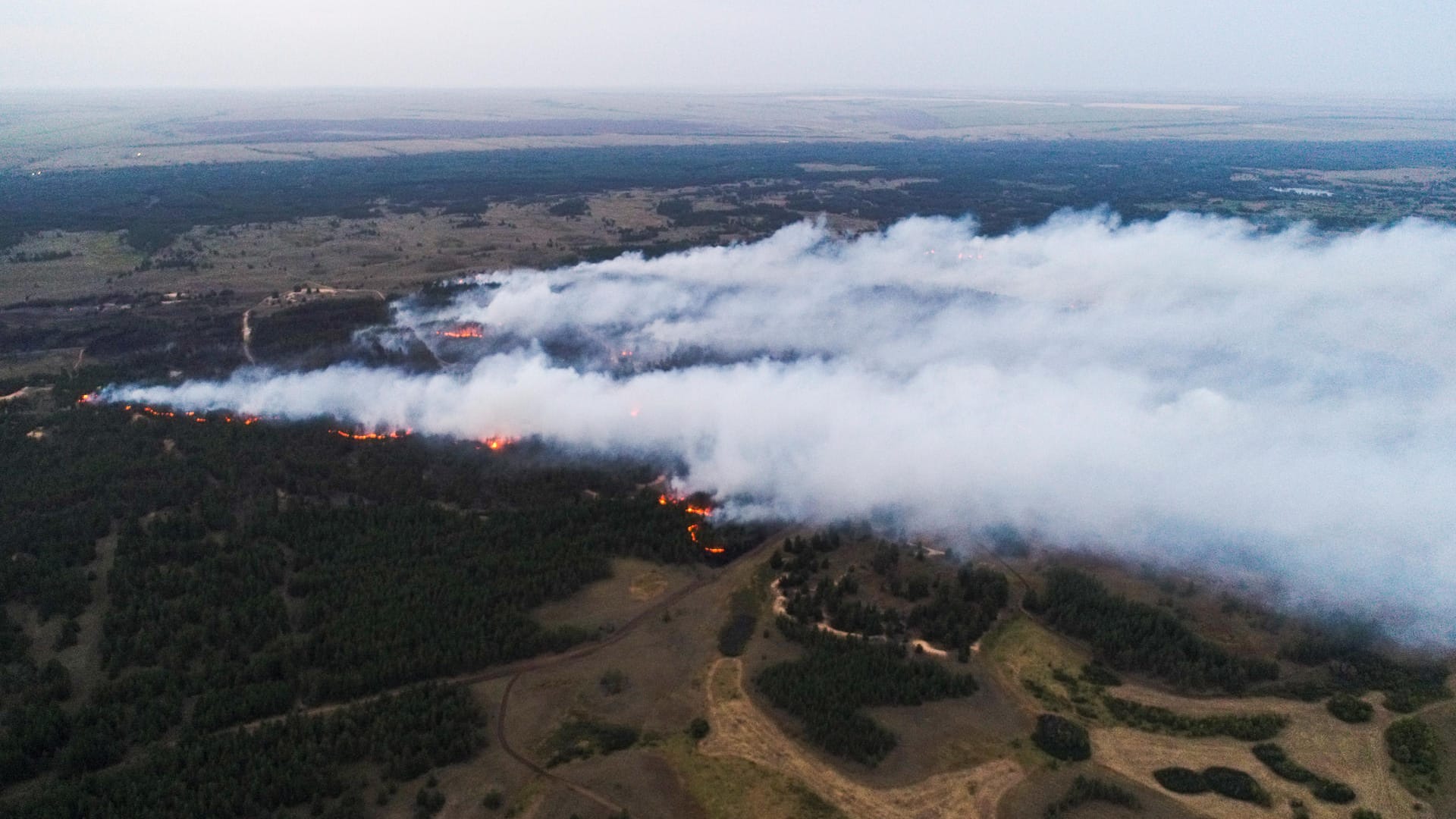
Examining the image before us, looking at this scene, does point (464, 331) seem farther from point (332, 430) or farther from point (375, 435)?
point (332, 430)

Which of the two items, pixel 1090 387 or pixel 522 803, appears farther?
pixel 1090 387

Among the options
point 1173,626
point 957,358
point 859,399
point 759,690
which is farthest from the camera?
point 957,358

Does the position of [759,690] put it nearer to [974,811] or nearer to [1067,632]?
[974,811]

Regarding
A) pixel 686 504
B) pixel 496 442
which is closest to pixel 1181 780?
pixel 686 504

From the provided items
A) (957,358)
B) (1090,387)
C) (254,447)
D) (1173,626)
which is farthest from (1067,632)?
(254,447)

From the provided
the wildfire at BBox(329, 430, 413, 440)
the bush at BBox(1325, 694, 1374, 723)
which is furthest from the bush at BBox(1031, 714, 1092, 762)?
the wildfire at BBox(329, 430, 413, 440)

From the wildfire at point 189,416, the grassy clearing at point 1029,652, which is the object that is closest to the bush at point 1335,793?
the grassy clearing at point 1029,652
